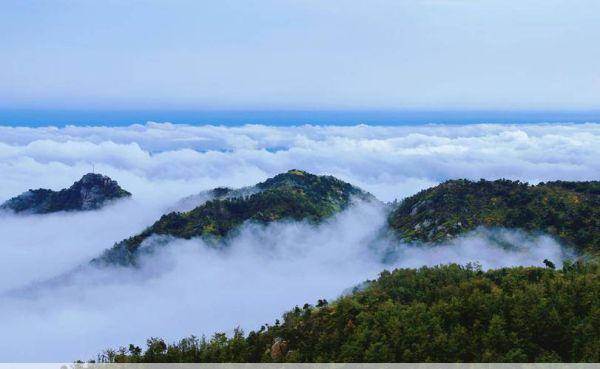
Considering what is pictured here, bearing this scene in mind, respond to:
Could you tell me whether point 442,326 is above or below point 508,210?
below

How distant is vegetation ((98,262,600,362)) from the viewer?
215 feet

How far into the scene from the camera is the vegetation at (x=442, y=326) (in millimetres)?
65438

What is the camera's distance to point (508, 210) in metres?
163

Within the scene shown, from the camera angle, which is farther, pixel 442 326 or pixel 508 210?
pixel 508 210

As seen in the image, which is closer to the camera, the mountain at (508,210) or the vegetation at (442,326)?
the vegetation at (442,326)

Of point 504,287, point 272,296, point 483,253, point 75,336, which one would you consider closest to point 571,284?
point 504,287

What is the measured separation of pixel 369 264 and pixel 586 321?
12625 centimetres

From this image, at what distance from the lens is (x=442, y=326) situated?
72.4 metres

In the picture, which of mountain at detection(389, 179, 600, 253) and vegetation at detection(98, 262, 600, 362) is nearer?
vegetation at detection(98, 262, 600, 362)

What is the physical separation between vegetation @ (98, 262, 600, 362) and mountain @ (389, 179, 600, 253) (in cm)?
5402

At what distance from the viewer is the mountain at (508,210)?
141 metres

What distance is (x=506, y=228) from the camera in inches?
6073

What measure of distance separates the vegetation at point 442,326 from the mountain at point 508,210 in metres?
54.0

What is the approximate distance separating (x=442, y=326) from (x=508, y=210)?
332 feet
